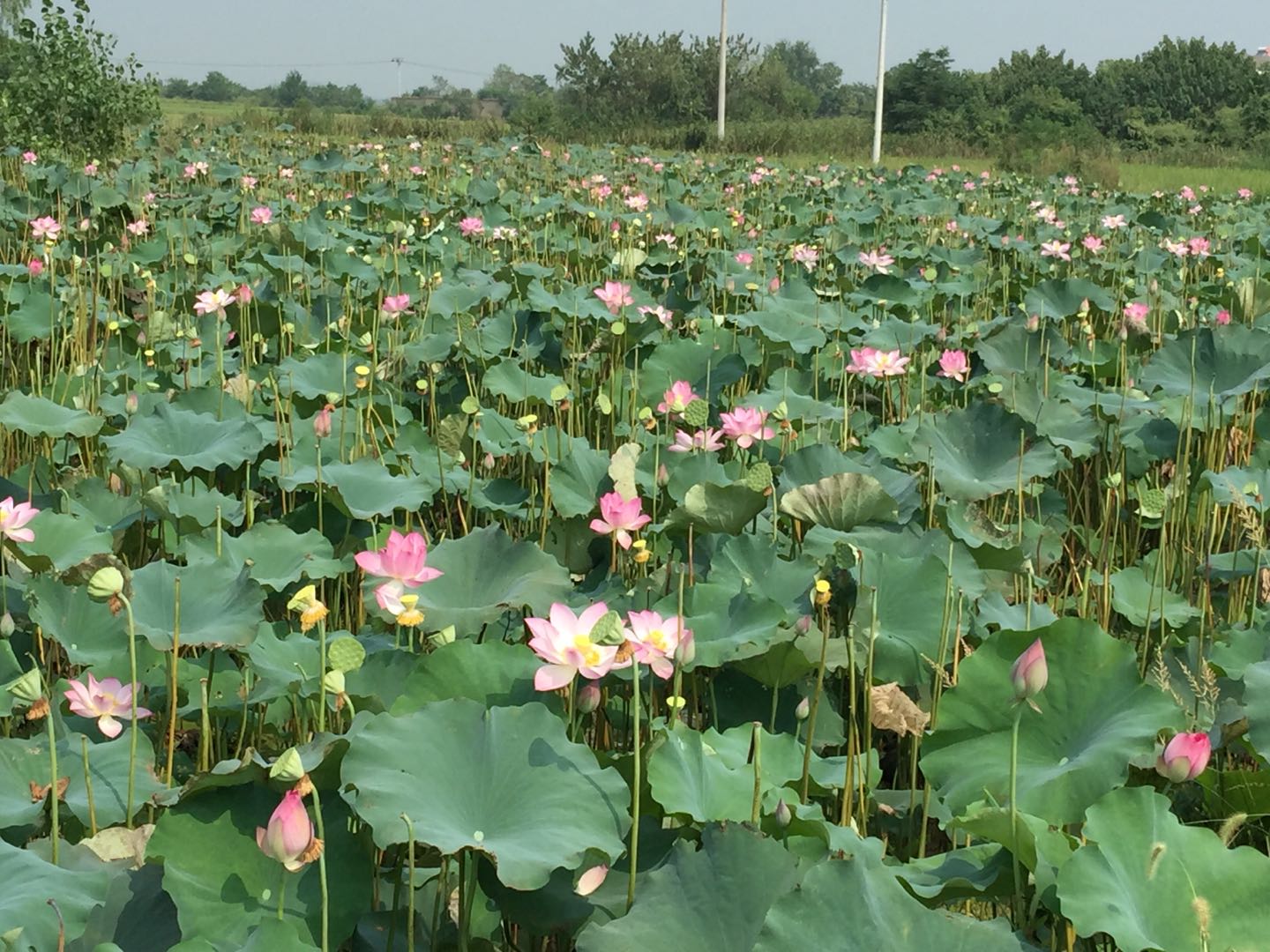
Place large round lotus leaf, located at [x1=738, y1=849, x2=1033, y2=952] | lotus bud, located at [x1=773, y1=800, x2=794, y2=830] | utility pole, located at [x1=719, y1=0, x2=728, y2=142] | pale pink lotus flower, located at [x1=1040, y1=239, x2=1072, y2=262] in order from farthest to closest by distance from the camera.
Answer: utility pole, located at [x1=719, y1=0, x2=728, y2=142]
pale pink lotus flower, located at [x1=1040, y1=239, x2=1072, y2=262]
lotus bud, located at [x1=773, y1=800, x2=794, y2=830]
large round lotus leaf, located at [x1=738, y1=849, x2=1033, y2=952]

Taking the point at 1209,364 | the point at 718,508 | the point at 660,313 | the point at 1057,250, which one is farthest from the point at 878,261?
the point at 718,508

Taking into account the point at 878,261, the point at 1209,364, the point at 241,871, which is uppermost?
the point at 878,261

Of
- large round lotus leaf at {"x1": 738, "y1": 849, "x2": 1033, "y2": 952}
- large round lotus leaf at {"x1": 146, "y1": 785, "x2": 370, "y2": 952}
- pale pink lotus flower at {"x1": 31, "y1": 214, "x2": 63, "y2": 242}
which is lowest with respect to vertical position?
large round lotus leaf at {"x1": 146, "y1": 785, "x2": 370, "y2": 952}

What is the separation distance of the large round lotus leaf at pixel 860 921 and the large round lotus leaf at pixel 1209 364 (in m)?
1.97

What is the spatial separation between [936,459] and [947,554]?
454 millimetres

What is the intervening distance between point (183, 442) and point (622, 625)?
1165 millimetres

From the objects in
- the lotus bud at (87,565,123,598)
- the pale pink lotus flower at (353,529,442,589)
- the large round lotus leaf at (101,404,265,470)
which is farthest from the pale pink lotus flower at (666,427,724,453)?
the lotus bud at (87,565,123,598)

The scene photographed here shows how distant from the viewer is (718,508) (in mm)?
1720

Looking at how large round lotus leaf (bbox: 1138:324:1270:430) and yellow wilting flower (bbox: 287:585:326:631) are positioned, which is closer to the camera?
yellow wilting flower (bbox: 287:585:326:631)

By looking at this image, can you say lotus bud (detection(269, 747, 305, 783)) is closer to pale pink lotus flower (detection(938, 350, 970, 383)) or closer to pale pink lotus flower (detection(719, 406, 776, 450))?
pale pink lotus flower (detection(719, 406, 776, 450))

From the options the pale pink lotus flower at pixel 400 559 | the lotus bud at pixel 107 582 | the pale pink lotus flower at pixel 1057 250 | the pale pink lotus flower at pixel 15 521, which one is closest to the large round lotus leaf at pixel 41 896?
the lotus bud at pixel 107 582

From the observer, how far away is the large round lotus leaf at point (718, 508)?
169 cm

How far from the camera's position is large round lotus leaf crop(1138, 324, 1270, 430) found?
2.54m

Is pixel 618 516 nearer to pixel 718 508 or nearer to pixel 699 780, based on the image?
pixel 718 508
